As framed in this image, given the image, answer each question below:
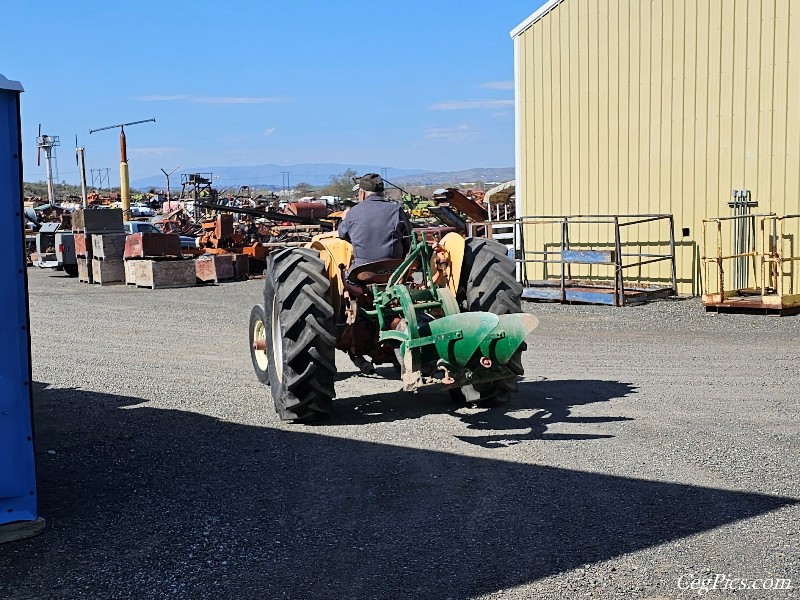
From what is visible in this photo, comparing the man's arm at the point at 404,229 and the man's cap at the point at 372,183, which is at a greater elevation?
the man's cap at the point at 372,183

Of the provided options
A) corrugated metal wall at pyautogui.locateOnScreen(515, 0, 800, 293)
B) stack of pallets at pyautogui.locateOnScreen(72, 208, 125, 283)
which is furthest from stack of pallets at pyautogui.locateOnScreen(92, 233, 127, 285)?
corrugated metal wall at pyautogui.locateOnScreen(515, 0, 800, 293)

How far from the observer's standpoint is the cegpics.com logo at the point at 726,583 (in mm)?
4477

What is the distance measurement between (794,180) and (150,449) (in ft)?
39.6

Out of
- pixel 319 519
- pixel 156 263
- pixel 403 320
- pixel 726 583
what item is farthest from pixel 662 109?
pixel 726 583

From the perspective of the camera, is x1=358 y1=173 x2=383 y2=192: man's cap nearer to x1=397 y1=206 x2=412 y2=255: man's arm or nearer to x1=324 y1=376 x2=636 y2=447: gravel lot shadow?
x1=397 y1=206 x2=412 y2=255: man's arm

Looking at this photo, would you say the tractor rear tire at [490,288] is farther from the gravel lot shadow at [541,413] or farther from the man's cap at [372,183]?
the man's cap at [372,183]

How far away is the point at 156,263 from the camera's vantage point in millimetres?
22859

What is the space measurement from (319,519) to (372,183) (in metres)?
3.69

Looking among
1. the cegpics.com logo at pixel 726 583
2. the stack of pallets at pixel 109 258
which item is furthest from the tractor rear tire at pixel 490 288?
the stack of pallets at pixel 109 258

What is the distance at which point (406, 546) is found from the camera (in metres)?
5.14

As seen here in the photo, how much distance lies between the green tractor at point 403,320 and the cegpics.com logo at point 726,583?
2623mm

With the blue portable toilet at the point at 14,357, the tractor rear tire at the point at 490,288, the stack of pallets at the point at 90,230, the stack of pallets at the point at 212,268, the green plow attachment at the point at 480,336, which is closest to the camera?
the blue portable toilet at the point at 14,357

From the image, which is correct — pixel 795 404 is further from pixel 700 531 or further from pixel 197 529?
pixel 197 529

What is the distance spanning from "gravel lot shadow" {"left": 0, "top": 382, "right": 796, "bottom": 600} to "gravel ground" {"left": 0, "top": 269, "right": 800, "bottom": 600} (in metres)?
0.02
